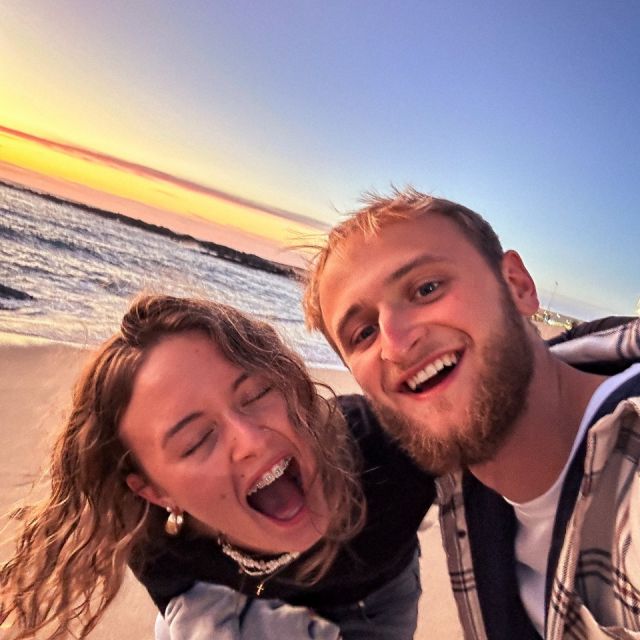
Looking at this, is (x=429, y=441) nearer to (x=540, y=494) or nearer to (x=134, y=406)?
(x=540, y=494)

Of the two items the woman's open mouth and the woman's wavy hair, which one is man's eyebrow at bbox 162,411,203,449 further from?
the woman's open mouth

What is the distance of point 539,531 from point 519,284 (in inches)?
35.1

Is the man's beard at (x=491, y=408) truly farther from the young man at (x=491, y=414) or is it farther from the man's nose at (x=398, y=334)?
the man's nose at (x=398, y=334)

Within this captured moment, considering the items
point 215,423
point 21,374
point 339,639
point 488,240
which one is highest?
point 488,240

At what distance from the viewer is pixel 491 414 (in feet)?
5.47

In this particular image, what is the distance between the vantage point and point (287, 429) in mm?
1967

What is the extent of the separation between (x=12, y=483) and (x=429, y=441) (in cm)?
271

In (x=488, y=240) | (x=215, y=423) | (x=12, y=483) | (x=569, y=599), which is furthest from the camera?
Answer: (x=12, y=483)

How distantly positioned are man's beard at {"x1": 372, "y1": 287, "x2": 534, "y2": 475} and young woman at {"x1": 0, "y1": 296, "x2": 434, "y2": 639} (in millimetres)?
376

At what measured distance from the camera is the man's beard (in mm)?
1672

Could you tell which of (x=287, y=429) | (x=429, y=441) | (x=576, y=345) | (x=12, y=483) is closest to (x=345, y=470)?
(x=287, y=429)

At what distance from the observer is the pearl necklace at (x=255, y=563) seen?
2.11 metres

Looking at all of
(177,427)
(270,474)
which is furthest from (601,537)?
(177,427)

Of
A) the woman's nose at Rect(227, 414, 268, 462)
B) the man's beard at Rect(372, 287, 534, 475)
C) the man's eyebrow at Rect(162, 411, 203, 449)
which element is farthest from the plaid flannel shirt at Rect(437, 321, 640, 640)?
the man's eyebrow at Rect(162, 411, 203, 449)
